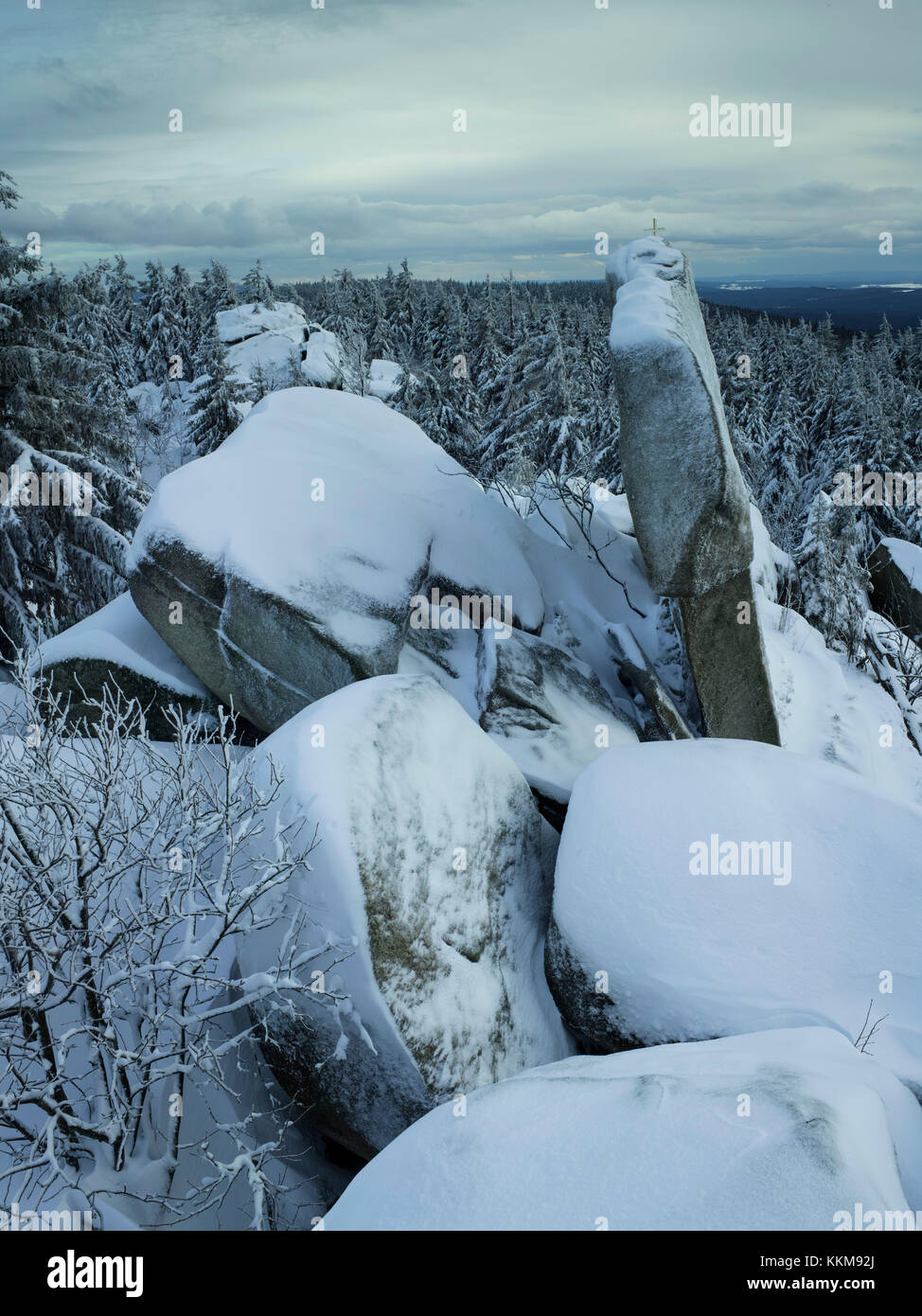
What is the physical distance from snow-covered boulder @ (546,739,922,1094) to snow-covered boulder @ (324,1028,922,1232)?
2039mm

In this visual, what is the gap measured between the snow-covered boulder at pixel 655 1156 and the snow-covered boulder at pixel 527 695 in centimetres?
482

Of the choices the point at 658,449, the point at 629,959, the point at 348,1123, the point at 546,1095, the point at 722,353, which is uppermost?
the point at 722,353

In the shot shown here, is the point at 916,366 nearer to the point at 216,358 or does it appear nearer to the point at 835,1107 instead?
the point at 216,358

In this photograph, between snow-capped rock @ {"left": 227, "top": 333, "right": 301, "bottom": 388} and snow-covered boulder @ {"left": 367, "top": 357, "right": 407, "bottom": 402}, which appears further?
snow-covered boulder @ {"left": 367, "top": 357, "right": 407, "bottom": 402}

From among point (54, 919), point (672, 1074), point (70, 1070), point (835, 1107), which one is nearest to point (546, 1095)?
point (672, 1074)

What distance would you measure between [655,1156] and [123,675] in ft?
25.5

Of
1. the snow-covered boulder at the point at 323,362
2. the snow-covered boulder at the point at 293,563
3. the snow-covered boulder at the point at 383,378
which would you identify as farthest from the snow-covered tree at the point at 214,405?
the snow-covered boulder at the point at 293,563

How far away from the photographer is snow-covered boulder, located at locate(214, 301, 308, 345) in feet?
124

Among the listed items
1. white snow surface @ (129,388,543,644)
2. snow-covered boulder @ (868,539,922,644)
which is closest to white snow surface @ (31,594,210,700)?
white snow surface @ (129,388,543,644)

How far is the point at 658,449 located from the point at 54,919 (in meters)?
6.43

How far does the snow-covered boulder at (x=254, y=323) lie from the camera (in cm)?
3769

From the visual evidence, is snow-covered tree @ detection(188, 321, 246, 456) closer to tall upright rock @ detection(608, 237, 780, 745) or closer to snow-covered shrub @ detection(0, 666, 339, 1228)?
tall upright rock @ detection(608, 237, 780, 745)

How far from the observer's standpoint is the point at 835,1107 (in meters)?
3.61
